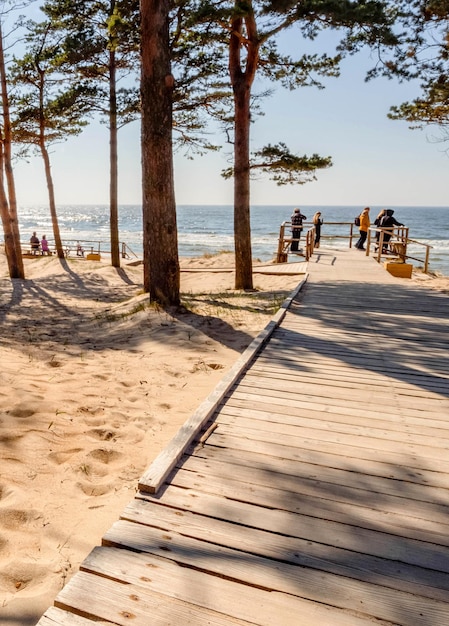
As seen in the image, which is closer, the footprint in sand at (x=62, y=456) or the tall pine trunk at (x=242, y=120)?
the footprint in sand at (x=62, y=456)

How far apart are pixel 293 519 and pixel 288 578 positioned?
0.37 m

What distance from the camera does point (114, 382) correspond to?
4.70 metres

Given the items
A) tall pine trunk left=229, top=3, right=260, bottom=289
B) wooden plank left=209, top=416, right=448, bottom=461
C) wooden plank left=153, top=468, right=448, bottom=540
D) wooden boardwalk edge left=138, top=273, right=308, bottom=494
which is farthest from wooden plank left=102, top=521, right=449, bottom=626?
tall pine trunk left=229, top=3, right=260, bottom=289

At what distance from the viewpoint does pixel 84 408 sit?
13.0 feet

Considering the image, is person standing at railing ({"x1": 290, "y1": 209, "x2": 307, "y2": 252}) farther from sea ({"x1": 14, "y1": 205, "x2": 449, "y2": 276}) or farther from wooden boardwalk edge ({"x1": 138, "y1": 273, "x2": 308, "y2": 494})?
wooden boardwalk edge ({"x1": 138, "y1": 273, "x2": 308, "y2": 494})

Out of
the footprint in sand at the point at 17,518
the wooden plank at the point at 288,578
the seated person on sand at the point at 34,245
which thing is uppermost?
the seated person on sand at the point at 34,245

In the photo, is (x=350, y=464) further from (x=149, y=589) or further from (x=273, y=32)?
(x=273, y=32)

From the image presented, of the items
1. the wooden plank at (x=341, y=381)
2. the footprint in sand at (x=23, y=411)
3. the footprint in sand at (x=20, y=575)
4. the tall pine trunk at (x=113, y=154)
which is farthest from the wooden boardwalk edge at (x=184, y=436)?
the tall pine trunk at (x=113, y=154)

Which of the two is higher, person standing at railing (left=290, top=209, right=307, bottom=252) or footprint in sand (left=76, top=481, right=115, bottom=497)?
person standing at railing (left=290, top=209, right=307, bottom=252)

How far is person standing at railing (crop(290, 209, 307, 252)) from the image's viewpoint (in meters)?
15.9

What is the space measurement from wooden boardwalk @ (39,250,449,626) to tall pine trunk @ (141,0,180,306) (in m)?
3.88

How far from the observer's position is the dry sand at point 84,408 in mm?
2301

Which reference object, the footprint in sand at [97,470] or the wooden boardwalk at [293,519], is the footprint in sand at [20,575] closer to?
the wooden boardwalk at [293,519]

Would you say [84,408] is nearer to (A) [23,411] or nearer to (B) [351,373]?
(A) [23,411]
